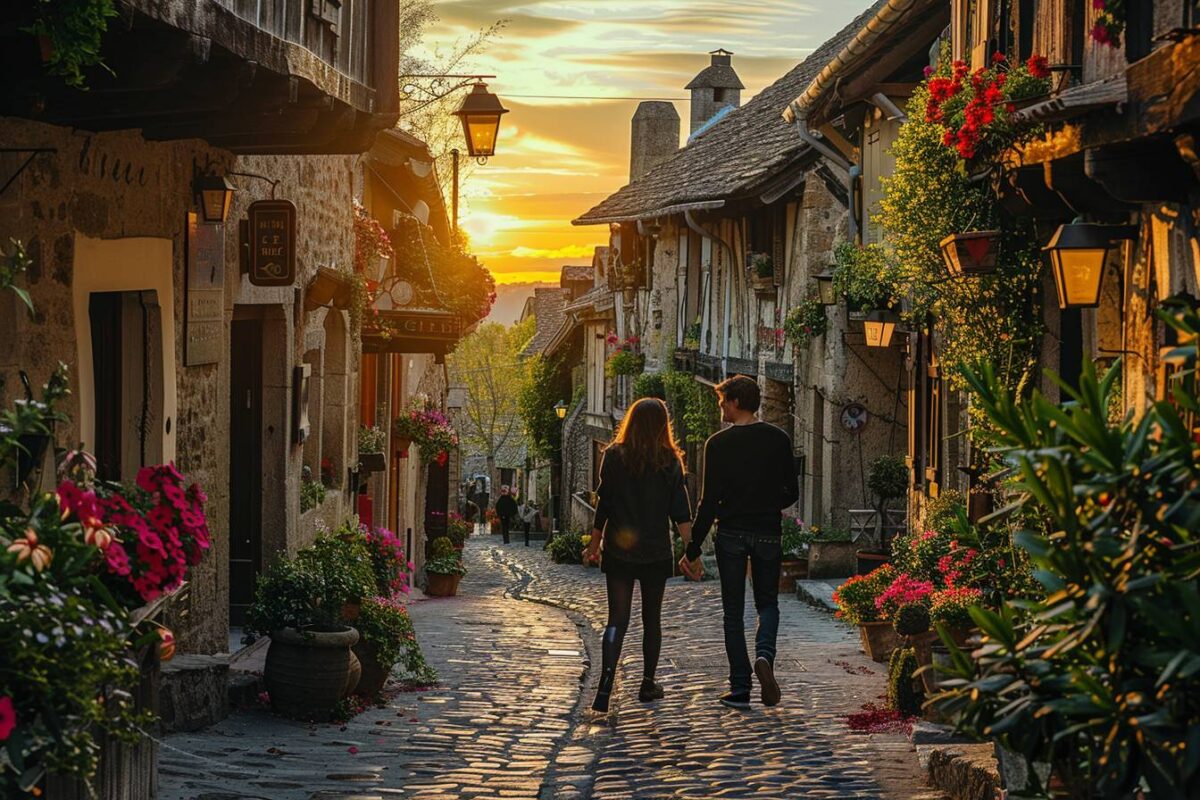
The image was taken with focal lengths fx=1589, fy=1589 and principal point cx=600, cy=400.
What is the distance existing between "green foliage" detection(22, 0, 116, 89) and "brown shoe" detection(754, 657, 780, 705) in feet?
16.0

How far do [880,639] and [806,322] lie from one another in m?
8.08

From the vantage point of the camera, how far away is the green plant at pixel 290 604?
881cm

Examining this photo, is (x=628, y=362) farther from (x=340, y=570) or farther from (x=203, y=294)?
(x=203, y=294)

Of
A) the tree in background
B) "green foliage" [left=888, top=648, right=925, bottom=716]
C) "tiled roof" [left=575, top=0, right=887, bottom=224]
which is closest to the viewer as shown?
"green foliage" [left=888, top=648, right=925, bottom=716]

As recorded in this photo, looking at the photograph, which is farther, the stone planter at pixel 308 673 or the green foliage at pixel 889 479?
the green foliage at pixel 889 479

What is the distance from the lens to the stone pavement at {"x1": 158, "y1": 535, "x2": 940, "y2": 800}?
6.71 meters

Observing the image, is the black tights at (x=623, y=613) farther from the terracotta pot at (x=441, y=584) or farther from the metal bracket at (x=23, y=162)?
the terracotta pot at (x=441, y=584)

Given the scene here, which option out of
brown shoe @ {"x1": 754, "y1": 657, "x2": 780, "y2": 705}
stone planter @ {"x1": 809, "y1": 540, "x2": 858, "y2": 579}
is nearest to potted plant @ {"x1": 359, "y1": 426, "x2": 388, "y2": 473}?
stone planter @ {"x1": 809, "y1": 540, "x2": 858, "y2": 579}

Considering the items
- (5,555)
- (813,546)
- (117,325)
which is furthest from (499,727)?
(813,546)

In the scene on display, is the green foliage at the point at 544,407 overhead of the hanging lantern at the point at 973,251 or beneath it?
beneath

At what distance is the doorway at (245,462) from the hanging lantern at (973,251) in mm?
5226

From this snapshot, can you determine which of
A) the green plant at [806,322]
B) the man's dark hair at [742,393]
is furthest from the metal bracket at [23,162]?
the green plant at [806,322]

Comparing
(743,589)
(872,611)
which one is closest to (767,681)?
(743,589)

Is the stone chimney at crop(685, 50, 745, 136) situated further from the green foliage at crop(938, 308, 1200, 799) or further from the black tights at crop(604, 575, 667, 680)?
the green foliage at crop(938, 308, 1200, 799)
